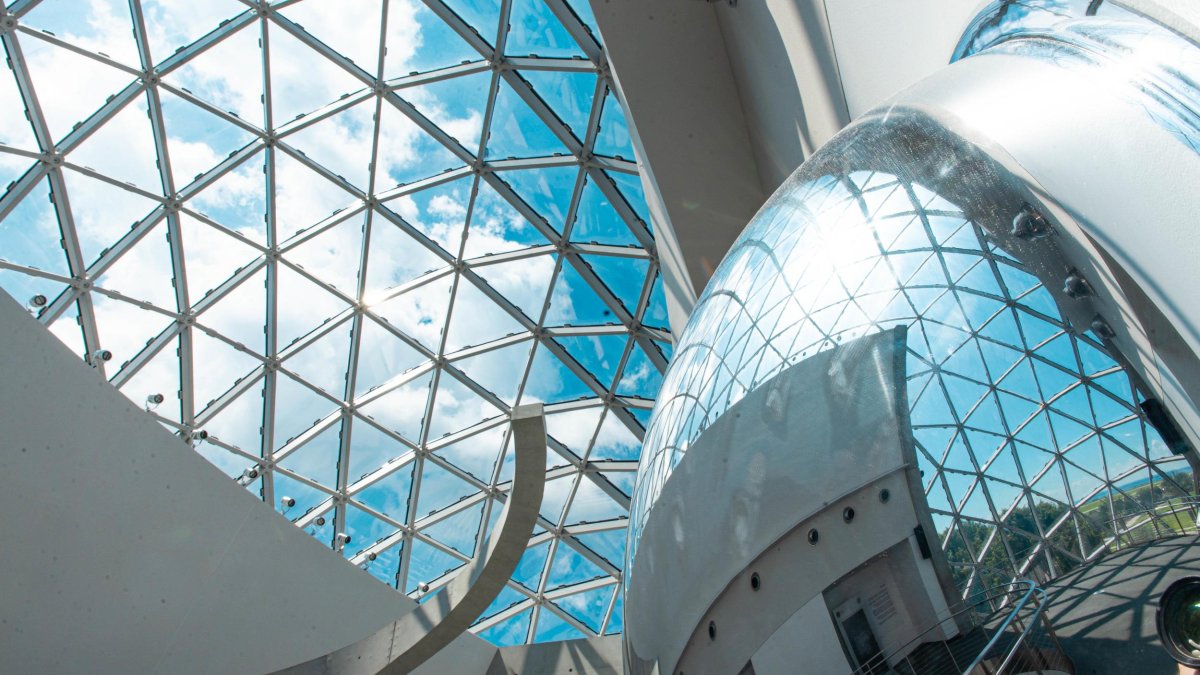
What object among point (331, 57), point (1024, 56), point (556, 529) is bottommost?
point (1024, 56)

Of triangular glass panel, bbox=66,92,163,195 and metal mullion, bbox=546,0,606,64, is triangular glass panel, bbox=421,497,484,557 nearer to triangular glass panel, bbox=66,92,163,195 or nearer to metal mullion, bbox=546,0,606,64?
triangular glass panel, bbox=66,92,163,195

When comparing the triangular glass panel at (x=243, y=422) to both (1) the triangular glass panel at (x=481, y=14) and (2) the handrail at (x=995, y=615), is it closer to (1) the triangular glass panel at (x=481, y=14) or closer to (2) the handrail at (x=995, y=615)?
(1) the triangular glass panel at (x=481, y=14)

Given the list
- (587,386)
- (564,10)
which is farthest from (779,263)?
Result: (587,386)

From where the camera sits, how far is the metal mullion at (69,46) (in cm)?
1566

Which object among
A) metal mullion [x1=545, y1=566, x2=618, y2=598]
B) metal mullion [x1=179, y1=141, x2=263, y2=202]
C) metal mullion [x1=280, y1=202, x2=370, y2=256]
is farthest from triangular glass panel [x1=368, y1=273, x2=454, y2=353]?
A: metal mullion [x1=545, y1=566, x2=618, y2=598]

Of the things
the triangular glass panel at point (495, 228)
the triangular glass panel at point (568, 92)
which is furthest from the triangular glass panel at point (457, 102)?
the triangular glass panel at point (495, 228)

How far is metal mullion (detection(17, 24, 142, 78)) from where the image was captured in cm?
1566

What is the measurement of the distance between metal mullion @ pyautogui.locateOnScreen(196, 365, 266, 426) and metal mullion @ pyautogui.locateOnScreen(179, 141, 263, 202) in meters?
4.87

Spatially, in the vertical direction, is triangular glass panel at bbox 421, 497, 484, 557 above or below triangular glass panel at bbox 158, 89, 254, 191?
below

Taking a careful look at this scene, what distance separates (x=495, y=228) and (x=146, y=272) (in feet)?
27.4

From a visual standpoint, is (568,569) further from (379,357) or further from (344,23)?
(344,23)

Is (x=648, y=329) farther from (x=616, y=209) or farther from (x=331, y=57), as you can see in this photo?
(x=331, y=57)

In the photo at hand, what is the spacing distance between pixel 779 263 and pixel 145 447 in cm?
1339

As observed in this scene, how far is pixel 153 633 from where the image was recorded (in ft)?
40.9
